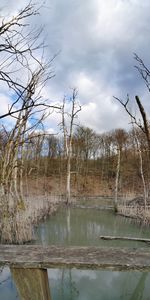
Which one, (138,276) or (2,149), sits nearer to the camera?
(138,276)

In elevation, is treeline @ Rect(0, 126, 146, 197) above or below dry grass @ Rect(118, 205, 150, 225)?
above

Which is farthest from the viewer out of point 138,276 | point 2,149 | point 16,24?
point 2,149

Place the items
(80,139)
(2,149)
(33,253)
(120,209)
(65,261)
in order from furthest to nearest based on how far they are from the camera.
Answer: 1. (80,139)
2. (120,209)
3. (2,149)
4. (33,253)
5. (65,261)

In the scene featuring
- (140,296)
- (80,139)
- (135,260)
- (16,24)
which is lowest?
(140,296)

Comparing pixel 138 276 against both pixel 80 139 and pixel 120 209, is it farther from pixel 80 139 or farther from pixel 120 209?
pixel 80 139

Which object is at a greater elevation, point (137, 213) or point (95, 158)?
point (95, 158)

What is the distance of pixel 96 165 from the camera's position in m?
29.2

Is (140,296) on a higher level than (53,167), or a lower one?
lower

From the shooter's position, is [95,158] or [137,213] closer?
[137,213]

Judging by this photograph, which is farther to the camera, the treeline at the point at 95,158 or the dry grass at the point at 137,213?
the treeline at the point at 95,158

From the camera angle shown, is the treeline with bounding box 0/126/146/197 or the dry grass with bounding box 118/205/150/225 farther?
the treeline with bounding box 0/126/146/197

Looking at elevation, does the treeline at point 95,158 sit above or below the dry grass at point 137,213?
above

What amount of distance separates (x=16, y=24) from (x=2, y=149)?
3071mm

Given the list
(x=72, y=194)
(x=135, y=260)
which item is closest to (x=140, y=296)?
(x=135, y=260)
